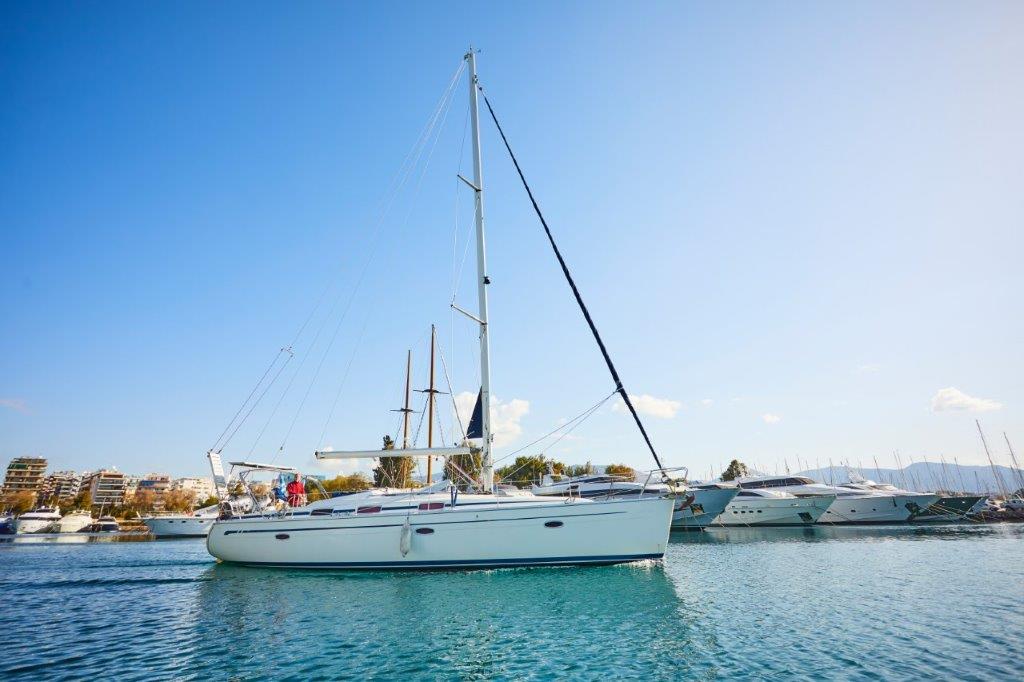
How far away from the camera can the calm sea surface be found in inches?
320

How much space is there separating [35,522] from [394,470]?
48.7m

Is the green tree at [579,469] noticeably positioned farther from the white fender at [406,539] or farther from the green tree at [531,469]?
the white fender at [406,539]

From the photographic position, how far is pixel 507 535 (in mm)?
16703

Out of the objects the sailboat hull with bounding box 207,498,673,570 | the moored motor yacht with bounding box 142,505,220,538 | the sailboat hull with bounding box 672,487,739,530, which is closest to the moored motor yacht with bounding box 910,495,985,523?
the sailboat hull with bounding box 672,487,739,530

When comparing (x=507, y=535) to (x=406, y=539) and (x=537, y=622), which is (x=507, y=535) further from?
(x=537, y=622)

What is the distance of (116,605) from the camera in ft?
45.3

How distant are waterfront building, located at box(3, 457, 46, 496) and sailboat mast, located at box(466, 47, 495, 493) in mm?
176570

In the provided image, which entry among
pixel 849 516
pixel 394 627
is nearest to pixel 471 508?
pixel 394 627

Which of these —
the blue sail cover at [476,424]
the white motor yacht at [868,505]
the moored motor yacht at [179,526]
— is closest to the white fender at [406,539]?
the blue sail cover at [476,424]

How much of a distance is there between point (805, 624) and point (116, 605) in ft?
60.9

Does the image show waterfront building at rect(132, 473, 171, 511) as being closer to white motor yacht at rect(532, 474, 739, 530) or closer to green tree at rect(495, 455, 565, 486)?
green tree at rect(495, 455, 565, 486)

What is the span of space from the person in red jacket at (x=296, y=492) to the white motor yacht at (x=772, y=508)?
1259 inches

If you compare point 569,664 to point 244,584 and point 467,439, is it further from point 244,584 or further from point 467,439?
point 244,584

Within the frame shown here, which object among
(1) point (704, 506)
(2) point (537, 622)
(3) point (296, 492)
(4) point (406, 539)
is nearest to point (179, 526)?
(3) point (296, 492)
